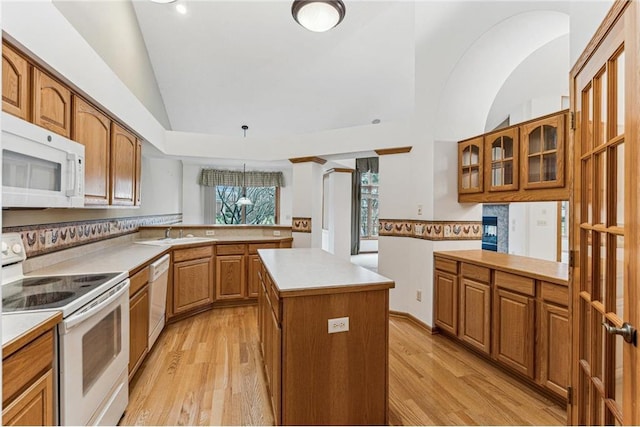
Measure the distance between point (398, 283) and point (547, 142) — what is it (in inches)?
79.6

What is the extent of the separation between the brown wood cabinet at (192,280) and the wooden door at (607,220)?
3355 millimetres

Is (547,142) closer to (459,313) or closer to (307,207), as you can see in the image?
(459,313)

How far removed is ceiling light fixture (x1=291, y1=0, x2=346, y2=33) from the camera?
2262 millimetres

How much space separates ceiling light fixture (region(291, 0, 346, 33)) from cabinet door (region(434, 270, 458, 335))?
2.46 metres

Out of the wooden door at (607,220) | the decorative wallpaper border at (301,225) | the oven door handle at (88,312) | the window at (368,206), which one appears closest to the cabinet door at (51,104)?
the oven door handle at (88,312)

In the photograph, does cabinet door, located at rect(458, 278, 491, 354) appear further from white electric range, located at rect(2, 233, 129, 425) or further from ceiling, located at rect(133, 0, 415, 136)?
ceiling, located at rect(133, 0, 415, 136)

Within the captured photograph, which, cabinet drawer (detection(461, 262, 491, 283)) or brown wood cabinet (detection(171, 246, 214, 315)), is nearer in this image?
cabinet drawer (detection(461, 262, 491, 283))

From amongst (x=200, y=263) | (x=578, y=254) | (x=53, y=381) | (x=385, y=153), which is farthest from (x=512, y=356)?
(x=200, y=263)

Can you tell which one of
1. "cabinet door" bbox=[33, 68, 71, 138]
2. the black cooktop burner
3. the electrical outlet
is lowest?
the electrical outlet

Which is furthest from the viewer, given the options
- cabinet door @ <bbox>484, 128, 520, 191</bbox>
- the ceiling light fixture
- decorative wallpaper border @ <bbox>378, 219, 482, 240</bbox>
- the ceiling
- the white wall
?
the white wall

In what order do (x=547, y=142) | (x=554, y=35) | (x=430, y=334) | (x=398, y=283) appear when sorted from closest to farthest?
(x=547, y=142) < (x=554, y=35) < (x=430, y=334) < (x=398, y=283)

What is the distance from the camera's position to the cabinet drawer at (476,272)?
2.56 meters

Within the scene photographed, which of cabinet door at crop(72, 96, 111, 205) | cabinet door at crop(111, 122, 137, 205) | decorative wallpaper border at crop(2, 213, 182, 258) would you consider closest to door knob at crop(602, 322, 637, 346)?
cabinet door at crop(72, 96, 111, 205)

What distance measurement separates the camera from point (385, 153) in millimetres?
3697
